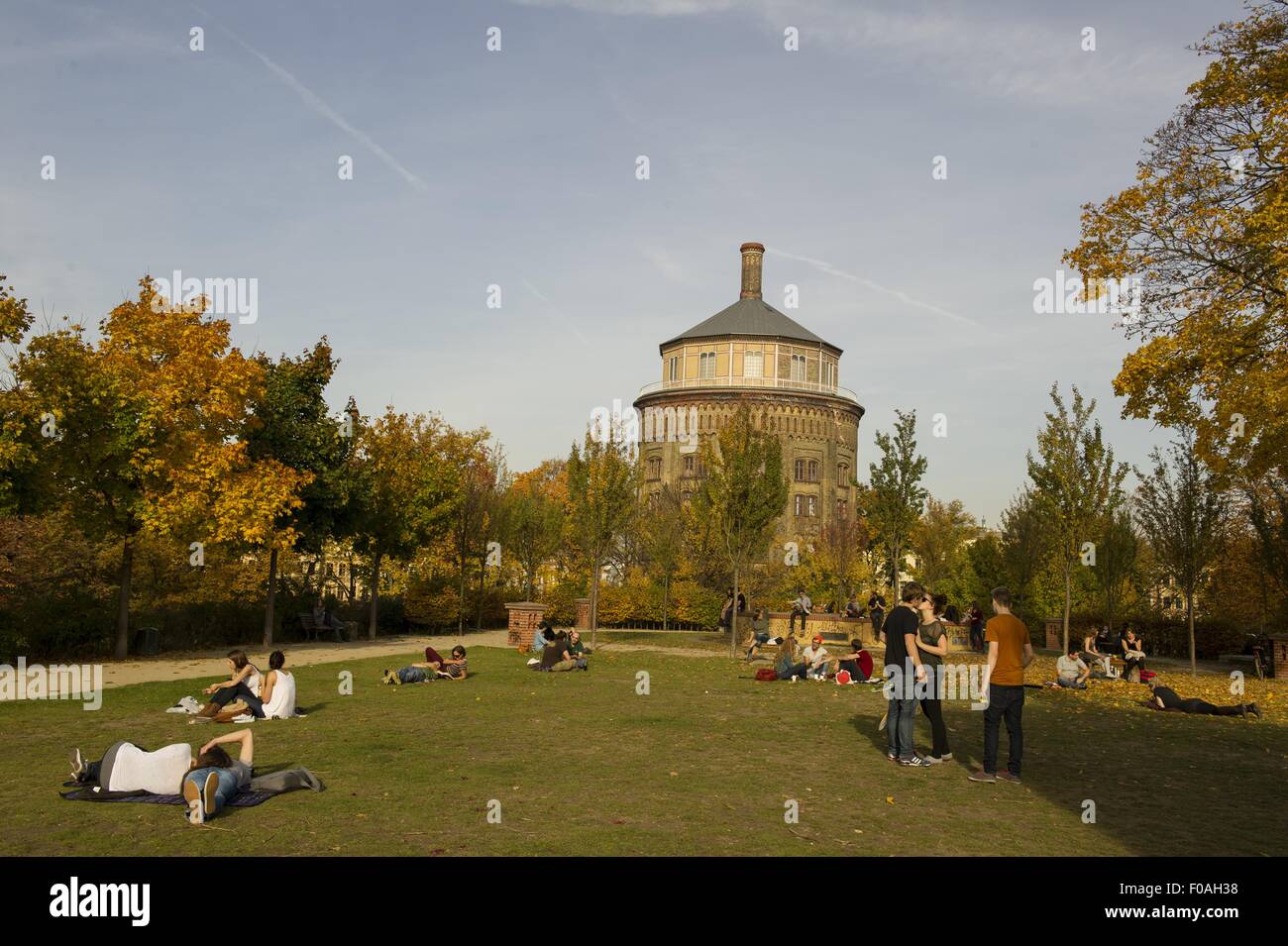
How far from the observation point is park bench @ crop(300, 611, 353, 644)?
101ft

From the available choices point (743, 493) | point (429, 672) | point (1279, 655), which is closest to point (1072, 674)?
point (1279, 655)

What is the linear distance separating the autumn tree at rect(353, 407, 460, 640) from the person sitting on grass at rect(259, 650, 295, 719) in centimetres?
1602

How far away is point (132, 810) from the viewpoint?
27.9ft

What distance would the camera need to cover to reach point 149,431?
69.5 feet

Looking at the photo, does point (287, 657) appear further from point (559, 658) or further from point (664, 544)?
point (664, 544)

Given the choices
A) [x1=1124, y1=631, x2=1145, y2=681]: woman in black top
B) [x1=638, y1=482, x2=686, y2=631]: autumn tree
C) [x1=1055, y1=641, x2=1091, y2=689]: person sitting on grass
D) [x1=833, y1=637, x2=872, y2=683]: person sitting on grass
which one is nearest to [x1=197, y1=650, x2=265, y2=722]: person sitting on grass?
[x1=833, y1=637, x2=872, y2=683]: person sitting on grass

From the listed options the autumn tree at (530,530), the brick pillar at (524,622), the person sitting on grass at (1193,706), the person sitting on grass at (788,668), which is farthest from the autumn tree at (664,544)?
the person sitting on grass at (1193,706)

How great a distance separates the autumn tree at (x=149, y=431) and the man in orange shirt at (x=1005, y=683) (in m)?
17.1

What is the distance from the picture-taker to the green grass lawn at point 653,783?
25.4 ft

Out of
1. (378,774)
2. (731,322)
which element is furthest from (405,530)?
(731,322)

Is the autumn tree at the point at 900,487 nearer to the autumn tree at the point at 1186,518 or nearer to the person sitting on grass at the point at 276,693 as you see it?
the autumn tree at the point at 1186,518

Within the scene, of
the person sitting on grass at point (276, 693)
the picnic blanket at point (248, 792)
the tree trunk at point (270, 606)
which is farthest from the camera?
the tree trunk at point (270, 606)

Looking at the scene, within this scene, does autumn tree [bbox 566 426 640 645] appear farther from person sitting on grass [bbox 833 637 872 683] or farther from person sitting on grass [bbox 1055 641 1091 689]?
person sitting on grass [bbox 1055 641 1091 689]

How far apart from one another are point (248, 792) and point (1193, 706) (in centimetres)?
1507
